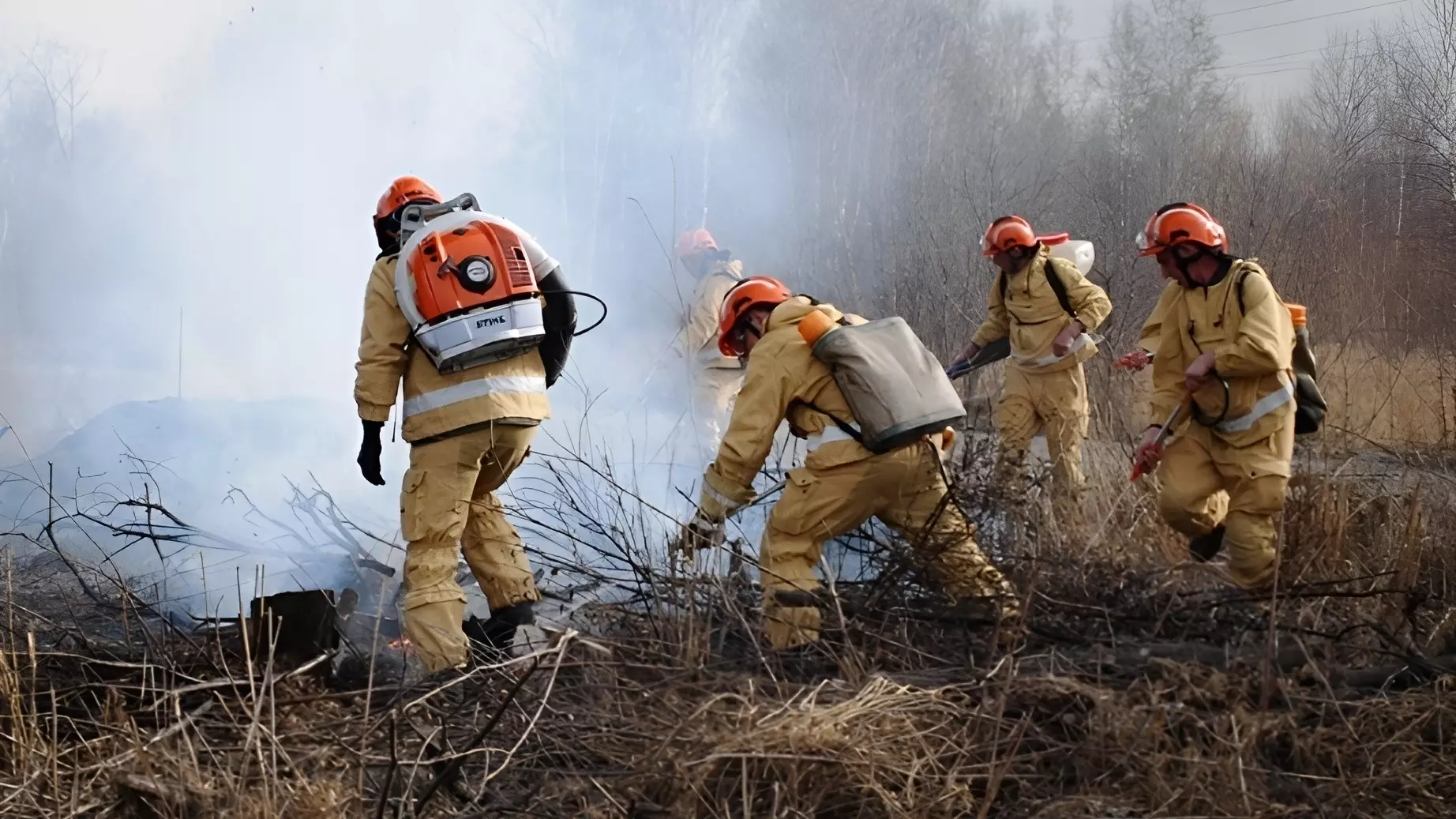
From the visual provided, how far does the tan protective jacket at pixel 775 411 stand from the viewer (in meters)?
3.83

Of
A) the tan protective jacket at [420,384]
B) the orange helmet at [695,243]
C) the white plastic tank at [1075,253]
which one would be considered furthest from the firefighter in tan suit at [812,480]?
the orange helmet at [695,243]

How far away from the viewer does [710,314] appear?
8742 millimetres

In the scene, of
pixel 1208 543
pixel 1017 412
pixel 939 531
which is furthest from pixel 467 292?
pixel 1017 412

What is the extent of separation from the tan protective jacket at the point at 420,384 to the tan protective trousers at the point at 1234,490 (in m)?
2.39

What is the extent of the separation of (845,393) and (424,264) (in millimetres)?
1405

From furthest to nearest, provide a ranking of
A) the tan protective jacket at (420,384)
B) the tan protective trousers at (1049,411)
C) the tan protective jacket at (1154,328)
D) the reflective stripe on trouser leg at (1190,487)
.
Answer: the tan protective trousers at (1049,411) < the tan protective jacket at (1154,328) < the reflective stripe on trouser leg at (1190,487) < the tan protective jacket at (420,384)

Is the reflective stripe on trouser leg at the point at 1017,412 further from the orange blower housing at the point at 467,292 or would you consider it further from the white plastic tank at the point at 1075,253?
the orange blower housing at the point at 467,292

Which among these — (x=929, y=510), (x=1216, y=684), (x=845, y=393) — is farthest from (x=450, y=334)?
A: (x=1216, y=684)

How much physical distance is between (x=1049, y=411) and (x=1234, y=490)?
1870 millimetres

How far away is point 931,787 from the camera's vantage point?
101 inches

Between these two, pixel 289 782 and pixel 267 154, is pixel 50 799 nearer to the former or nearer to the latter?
pixel 289 782

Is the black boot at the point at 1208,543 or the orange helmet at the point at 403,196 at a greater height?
the orange helmet at the point at 403,196

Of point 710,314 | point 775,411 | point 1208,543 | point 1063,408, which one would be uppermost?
point 710,314

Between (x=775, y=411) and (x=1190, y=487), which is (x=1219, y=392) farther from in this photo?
(x=775, y=411)
